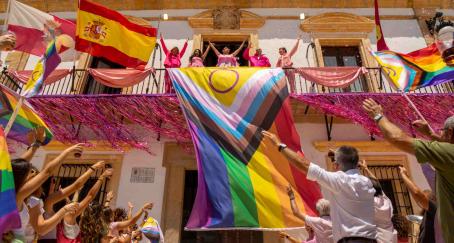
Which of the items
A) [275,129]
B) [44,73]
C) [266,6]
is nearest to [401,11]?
[266,6]

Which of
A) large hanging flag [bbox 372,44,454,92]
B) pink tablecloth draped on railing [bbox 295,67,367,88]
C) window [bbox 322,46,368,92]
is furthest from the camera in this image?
window [bbox 322,46,368,92]

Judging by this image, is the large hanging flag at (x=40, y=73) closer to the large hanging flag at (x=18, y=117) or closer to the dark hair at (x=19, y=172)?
the large hanging flag at (x=18, y=117)

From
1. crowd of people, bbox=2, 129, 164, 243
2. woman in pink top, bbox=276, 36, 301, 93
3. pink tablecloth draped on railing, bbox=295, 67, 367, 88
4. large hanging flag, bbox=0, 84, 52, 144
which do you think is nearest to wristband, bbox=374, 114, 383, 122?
crowd of people, bbox=2, 129, 164, 243

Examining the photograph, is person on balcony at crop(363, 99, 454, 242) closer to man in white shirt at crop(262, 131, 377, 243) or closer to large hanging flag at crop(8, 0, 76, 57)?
man in white shirt at crop(262, 131, 377, 243)

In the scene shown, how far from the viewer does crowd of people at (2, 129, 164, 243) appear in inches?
110

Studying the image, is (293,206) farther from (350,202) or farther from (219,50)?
(219,50)

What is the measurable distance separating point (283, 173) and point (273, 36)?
23.9 ft

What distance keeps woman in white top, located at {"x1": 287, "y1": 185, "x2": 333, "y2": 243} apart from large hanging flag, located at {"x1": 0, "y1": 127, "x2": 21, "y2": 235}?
2.71 m

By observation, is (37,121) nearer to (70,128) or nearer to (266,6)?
(70,128)

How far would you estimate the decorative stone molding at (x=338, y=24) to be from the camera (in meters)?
10.9

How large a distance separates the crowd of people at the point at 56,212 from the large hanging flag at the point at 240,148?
4.01 feet

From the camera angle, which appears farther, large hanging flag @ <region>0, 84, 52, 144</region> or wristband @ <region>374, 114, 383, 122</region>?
large hanging flag @ <region>0, 84, 52, 144</region>

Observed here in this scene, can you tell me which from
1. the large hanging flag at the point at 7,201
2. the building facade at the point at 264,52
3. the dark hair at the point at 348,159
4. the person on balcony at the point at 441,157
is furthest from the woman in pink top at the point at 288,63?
the large hanging flag at the point at 7,201

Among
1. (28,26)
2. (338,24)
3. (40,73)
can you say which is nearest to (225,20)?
(338,24)
